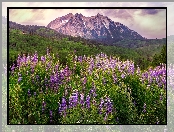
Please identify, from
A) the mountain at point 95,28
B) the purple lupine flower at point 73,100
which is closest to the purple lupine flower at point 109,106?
the purple lupine flower at point 73,100

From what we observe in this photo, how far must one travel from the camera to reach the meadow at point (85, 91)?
8.05m

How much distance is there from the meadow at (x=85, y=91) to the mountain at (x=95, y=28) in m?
0.28

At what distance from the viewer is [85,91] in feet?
26.8

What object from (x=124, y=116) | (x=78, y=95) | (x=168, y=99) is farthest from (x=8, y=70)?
(x=168, y=99)

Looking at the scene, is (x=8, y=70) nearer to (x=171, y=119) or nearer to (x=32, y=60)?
(x=32, y=60)

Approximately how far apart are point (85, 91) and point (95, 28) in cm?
86

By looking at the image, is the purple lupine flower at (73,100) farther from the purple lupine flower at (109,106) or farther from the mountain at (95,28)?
the mountain at (95,28)

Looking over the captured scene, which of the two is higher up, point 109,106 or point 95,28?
point 95,28

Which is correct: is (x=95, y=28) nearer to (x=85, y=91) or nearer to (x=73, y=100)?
(x=85, y=91)

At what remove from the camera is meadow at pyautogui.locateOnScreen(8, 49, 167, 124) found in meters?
8.05

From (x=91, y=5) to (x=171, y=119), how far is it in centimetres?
186

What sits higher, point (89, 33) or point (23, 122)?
point (89, 33)

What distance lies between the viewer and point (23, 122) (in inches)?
318

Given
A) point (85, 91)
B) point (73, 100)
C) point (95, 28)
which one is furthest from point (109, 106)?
point (95, 28)
